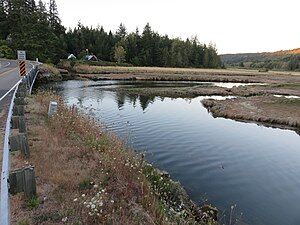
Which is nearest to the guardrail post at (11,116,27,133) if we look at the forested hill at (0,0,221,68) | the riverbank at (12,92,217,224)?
the riverbank at (12,92,217,224)

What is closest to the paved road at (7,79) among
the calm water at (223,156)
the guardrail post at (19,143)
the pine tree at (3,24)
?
the calm water at (223,156)

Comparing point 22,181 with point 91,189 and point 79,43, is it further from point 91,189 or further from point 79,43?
point 79,43

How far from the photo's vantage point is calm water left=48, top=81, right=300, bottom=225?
37.4 feet

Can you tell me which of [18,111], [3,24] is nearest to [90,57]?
[3,24]

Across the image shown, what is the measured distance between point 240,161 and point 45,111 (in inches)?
413

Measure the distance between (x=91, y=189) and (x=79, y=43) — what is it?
112 meters

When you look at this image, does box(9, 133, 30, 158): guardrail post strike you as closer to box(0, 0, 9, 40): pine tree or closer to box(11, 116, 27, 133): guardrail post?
box(11, 116, 27, 133): guardrail post

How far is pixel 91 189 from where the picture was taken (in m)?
7.58

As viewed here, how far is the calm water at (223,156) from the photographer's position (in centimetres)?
1140

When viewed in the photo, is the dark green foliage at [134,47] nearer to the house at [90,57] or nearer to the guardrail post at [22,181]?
the house at [90,57]

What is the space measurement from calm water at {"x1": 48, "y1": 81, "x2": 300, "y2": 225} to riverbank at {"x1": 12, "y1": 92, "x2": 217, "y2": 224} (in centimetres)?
243

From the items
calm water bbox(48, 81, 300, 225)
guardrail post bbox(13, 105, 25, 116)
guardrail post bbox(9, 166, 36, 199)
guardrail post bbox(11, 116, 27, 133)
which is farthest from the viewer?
calm water bbox(48, 81, 300, 225)

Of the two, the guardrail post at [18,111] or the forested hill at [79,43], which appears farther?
the forested hill at [79,43]

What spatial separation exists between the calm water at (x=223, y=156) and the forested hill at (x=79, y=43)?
188 feet
